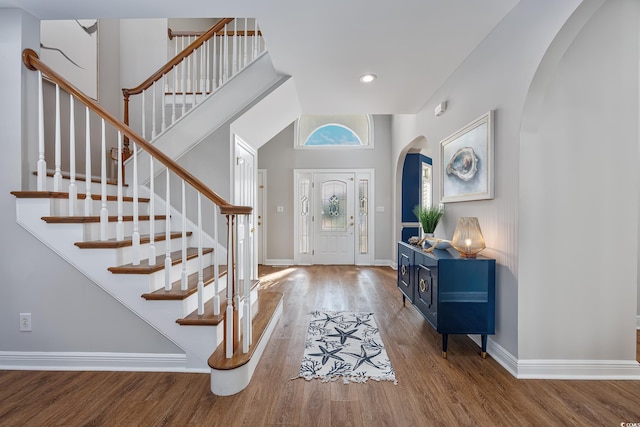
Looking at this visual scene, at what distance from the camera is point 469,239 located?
7.43 feet

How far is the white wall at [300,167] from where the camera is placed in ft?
19.6

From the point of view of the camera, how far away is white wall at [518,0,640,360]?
6.31 ft

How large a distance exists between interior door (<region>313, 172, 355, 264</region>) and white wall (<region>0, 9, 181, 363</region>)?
4.08 metres

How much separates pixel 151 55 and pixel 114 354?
141 inches

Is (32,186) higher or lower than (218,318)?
higher

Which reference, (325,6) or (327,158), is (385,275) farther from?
(325,6)

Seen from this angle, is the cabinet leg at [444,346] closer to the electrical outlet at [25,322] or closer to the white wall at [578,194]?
the white wall at [578,194]

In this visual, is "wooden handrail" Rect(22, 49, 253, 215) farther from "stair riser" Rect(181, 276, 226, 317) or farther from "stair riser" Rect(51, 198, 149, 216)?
"stair riser" Rect(181, 276, 226, 317)

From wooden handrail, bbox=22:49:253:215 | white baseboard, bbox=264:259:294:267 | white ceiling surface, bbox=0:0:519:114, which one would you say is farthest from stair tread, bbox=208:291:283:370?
white baseboard, bbox=264:259:294:267

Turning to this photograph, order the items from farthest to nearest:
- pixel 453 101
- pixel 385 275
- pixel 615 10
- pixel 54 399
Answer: pixel 385 275 < pixel 453 101 < pixel 615 10 < pixel 54 399

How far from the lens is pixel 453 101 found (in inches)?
114

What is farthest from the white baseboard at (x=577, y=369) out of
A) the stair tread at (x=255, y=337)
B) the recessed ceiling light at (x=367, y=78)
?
the recessed ceiling light at (x=367, y=78)

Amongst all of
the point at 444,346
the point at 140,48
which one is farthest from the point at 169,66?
the point at 444,346

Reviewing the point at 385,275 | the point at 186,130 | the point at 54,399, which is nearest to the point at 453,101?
the point at 186,130
